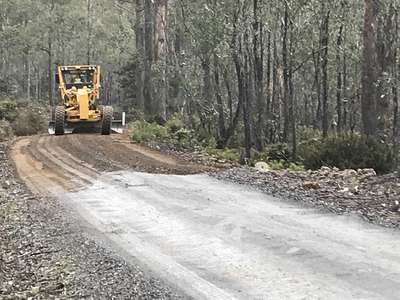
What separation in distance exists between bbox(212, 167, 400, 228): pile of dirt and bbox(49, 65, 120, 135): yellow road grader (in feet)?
35.0

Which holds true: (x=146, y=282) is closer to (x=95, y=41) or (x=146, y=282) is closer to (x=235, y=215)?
(x=235, y=215)

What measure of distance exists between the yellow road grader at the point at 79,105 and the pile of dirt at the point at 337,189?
420 inches

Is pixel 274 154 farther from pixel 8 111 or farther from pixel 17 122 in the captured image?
pixel 8 111

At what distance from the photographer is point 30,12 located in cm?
5138

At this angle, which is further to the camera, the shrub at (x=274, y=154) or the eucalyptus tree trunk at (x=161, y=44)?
the eucalyptus tree trunk at (x=161, y=44)

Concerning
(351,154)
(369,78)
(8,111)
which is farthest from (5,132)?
(351,154)

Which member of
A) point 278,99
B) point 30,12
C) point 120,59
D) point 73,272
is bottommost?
point 73,272

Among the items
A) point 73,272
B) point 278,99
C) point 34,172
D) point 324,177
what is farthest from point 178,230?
point 278,99

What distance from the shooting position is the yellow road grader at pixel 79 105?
70.3ft

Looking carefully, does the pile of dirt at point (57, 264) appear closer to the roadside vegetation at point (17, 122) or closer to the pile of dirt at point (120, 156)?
the pile of dirt at point (120, 156)

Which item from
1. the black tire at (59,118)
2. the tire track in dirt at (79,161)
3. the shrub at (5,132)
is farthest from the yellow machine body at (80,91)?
the tire track in dirt at (79,161)

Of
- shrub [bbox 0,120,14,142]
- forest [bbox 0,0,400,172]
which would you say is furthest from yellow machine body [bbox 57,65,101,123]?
shrub [bbox 0,120,14,142]

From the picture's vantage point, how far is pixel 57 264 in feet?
21.4

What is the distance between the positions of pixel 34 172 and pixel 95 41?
4684 cm
